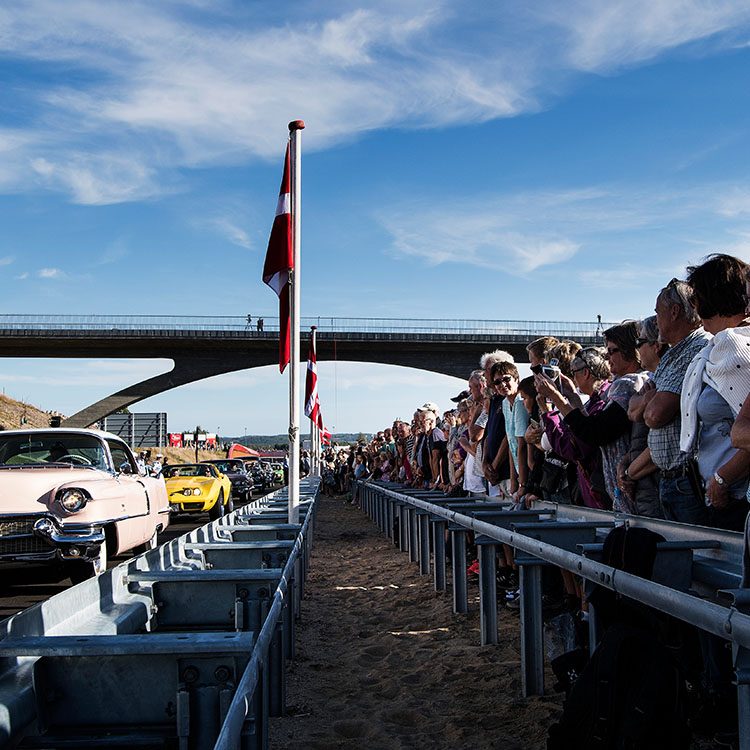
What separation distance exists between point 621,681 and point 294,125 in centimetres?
844

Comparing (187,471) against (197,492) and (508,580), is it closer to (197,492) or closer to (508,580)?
(197,492)

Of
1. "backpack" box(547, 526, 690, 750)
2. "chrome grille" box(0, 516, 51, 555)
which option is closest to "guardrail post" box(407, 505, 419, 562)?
"chrome grille" box(0, 516, 51, 555)

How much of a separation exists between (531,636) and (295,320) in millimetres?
5670

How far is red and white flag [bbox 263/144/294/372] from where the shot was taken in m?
10.2

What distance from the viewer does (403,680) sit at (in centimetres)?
559

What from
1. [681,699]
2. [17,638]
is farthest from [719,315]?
[17,638]

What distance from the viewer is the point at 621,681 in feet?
10.7

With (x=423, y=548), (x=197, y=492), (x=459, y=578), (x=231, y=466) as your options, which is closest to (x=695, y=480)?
(x=459, y=578)

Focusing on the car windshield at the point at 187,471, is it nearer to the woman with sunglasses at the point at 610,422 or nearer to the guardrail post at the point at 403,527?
the guardrail post at the point at 403,527

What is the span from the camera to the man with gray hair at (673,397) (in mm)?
4707

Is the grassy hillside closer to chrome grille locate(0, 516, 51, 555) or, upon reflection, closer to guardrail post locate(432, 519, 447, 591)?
chrome grille locate(0, 516, 51, 555)

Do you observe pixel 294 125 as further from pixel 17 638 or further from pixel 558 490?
pixel 17 638

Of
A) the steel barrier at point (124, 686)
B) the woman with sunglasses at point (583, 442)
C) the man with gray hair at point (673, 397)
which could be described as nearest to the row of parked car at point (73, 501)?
the woman with sunglasses at point (583, 442)

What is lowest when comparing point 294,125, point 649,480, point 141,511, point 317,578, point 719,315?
point 317,578
